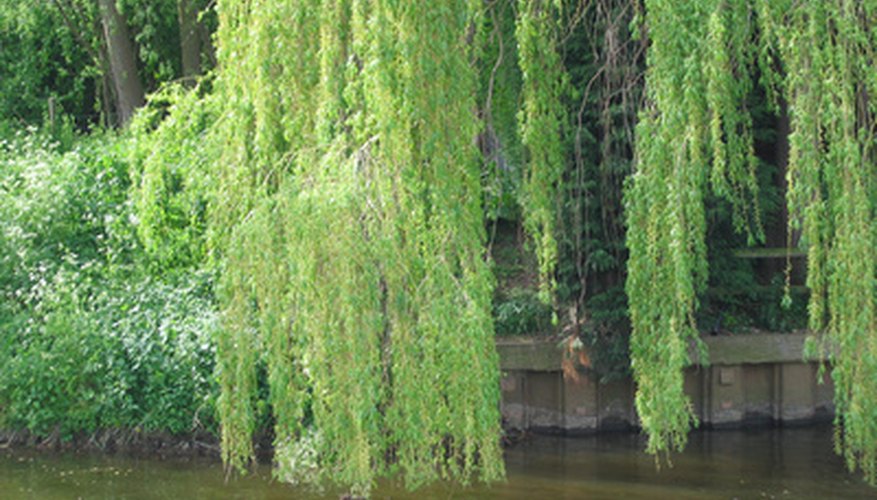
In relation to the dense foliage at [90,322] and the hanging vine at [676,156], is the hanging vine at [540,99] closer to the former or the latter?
the hanging vine at [676,156]

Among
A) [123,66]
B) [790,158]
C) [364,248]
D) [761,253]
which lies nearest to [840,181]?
[790,158]

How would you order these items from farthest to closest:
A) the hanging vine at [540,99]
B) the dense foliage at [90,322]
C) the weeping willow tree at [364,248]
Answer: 1. the dense foliage at [90,322]
2. the hanging vine at [540,99]
3. the weeping willow tree at [364,248]

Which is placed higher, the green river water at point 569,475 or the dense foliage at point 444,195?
the dense foliage at point 444,195

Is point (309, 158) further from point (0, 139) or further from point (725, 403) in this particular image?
point (0, 139)

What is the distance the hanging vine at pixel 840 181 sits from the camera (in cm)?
679

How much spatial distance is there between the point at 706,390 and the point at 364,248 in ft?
20.4

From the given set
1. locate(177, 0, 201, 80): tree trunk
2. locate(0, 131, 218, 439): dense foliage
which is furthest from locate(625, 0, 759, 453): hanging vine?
locate(177, 0, 201, 80): tree trunk

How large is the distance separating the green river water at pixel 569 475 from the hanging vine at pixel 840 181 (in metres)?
3.18

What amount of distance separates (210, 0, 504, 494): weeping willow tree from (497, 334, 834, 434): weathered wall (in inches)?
178

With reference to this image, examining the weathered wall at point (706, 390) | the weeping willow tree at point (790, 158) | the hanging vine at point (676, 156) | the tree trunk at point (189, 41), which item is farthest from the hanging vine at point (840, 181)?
the tree trunk at point (189, 41)

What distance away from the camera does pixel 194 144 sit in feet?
34.7

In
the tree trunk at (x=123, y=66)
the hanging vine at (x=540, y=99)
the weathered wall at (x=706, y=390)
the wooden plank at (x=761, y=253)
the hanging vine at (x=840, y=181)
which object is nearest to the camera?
the hanging vine at (x=840, y=181)

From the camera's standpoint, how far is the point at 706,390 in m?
12.0

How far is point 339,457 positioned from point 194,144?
4.51 metres
